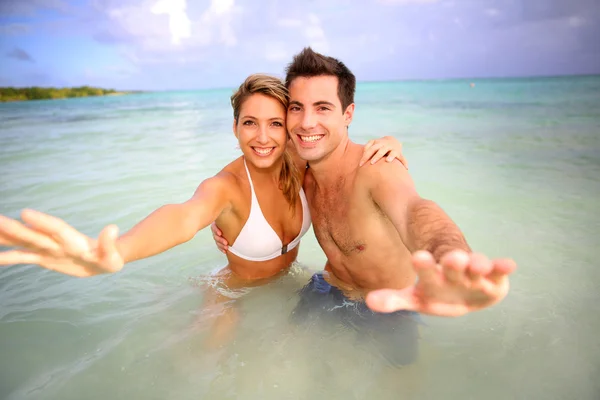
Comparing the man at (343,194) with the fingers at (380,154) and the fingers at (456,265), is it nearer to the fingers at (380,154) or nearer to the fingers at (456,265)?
the fingers at (380,154)

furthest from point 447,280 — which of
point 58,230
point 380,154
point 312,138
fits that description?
point 312,138

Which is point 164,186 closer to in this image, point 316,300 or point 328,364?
point 316,300

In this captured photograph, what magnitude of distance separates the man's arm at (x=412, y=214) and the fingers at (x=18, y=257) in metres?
1.52

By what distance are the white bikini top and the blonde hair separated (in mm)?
141

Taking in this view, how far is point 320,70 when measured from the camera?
112 inches

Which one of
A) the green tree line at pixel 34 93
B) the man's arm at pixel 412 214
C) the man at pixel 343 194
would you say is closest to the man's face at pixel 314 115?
the man at pixel 343 194

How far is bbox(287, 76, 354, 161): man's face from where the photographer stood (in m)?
2.85

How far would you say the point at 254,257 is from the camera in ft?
10.6

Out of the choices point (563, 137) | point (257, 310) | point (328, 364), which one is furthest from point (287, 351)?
point (563, 137)

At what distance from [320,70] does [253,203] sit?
1.20 metres

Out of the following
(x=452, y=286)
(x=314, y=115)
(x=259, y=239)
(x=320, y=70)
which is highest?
(x=320, y=70)

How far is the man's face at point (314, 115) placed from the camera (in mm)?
2848

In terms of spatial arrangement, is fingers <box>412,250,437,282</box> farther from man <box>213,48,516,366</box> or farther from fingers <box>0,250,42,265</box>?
fingers <box>0,250,42,265</box>

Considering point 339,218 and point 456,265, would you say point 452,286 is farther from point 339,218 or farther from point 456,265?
point 339,218
